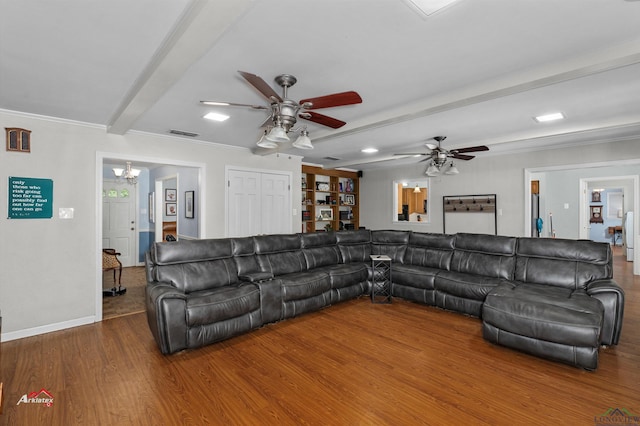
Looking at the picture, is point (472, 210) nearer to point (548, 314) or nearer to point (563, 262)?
point (563, 262)

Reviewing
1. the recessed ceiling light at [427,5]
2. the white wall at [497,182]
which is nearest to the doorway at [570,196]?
the white wall at [497,182]

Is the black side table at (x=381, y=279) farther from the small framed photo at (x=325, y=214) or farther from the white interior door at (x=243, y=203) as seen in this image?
the small framed photo at (x=325, y=214)

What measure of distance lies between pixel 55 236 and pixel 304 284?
10.00 feet

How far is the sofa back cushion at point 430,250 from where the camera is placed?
15.4 ft

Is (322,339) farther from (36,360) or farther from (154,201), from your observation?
(154,201)

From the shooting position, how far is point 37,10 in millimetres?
1775

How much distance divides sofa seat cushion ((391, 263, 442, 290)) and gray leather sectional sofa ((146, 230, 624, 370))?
14 millimetres

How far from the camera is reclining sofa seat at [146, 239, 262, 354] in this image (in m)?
2.88

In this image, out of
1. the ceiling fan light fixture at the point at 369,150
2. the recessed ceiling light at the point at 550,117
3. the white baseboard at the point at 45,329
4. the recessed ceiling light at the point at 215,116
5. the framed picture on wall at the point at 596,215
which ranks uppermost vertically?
the ceiling fan light fixture at the point at 369,150

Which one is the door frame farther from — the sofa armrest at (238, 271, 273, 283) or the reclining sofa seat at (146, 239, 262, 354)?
the sofa armrest at (238, 271, 273, 283)

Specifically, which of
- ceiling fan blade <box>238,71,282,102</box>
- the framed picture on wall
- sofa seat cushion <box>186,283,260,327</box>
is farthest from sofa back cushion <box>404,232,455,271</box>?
the framed picture on wall

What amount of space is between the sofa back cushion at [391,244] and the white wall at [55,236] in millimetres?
3953

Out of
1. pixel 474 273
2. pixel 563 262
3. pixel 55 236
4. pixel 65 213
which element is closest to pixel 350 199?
pixel 474 273

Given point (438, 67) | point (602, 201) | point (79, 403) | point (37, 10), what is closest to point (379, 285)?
point (438, 67)
